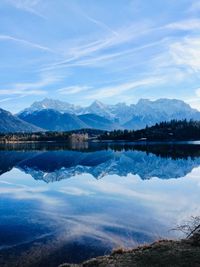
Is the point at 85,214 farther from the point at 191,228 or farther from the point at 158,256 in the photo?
the point at 158,256

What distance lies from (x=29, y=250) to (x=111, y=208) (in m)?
17.7

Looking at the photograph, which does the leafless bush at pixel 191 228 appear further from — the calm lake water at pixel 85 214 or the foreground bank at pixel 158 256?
the calm lake water at pixel 85 214

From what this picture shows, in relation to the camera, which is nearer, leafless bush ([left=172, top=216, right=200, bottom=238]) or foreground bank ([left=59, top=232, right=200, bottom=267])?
foreground bank ([left=59, top=232, right=200, bottom=267])

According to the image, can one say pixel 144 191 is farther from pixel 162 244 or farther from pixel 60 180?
pixel 162 244

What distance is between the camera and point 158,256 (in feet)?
69.4

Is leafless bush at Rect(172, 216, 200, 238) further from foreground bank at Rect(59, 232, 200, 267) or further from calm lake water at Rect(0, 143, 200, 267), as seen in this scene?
calm lake water at Rect(0, 143, 200, 267)

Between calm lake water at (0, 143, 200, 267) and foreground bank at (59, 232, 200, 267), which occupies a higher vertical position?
foreground bank at (59, 232, 200, 267)

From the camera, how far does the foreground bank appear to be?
65.6 feet

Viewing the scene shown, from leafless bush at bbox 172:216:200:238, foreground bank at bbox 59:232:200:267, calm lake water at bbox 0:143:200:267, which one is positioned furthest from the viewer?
calm lake water at bbox 0:143:200:267

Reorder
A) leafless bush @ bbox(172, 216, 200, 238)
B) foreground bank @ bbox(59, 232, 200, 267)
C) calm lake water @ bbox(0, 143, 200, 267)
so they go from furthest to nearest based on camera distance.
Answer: calm lake water @ bbox(0, 143, 200, 267)
leafless bush @ bbox(172, 216, 200, 238)
foreground bank @ bbox(59, 232, 200, 267)

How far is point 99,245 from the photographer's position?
29.1m

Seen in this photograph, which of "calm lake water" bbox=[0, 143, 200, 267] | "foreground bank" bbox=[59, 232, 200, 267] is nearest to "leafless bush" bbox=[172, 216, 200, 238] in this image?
"foreground bank" bbox=[59, 232, 200, 267]

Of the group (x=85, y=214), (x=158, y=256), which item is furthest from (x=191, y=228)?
(x=85, y=214)

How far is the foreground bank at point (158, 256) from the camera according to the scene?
20002mm
